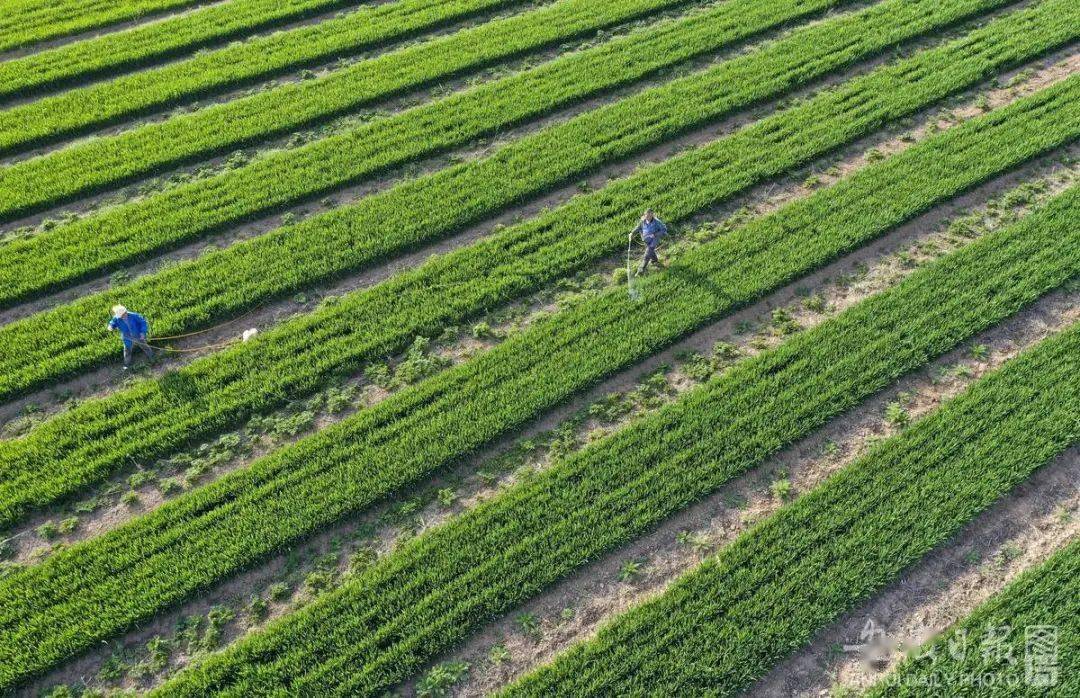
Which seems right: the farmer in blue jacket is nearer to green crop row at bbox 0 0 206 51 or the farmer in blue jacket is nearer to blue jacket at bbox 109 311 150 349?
blue jacket at bbox 109 311 150 349

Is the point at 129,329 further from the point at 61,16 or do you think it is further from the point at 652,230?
the point at 61,16

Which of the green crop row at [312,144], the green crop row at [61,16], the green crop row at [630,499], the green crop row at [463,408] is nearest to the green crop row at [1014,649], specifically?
the green crop row at [630,499]

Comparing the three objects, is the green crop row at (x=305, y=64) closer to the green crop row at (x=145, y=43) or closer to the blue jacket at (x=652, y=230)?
the green crop row at (x=145, y=43)

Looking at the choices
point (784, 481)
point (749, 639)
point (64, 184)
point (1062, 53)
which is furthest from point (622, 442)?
point (1062, 53)

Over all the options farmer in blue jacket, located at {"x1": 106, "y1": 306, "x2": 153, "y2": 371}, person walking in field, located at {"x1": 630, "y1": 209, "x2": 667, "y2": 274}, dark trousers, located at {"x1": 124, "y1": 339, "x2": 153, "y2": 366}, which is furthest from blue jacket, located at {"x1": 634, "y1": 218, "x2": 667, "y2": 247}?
dark trousers, located at {"x1": 124, "y1": 339, "x2": 153, "y2": 366}

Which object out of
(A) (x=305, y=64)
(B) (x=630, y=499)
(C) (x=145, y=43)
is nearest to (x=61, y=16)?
(C) (x=145, y=43)

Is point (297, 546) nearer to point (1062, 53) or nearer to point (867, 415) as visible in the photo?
point (867, 415)
